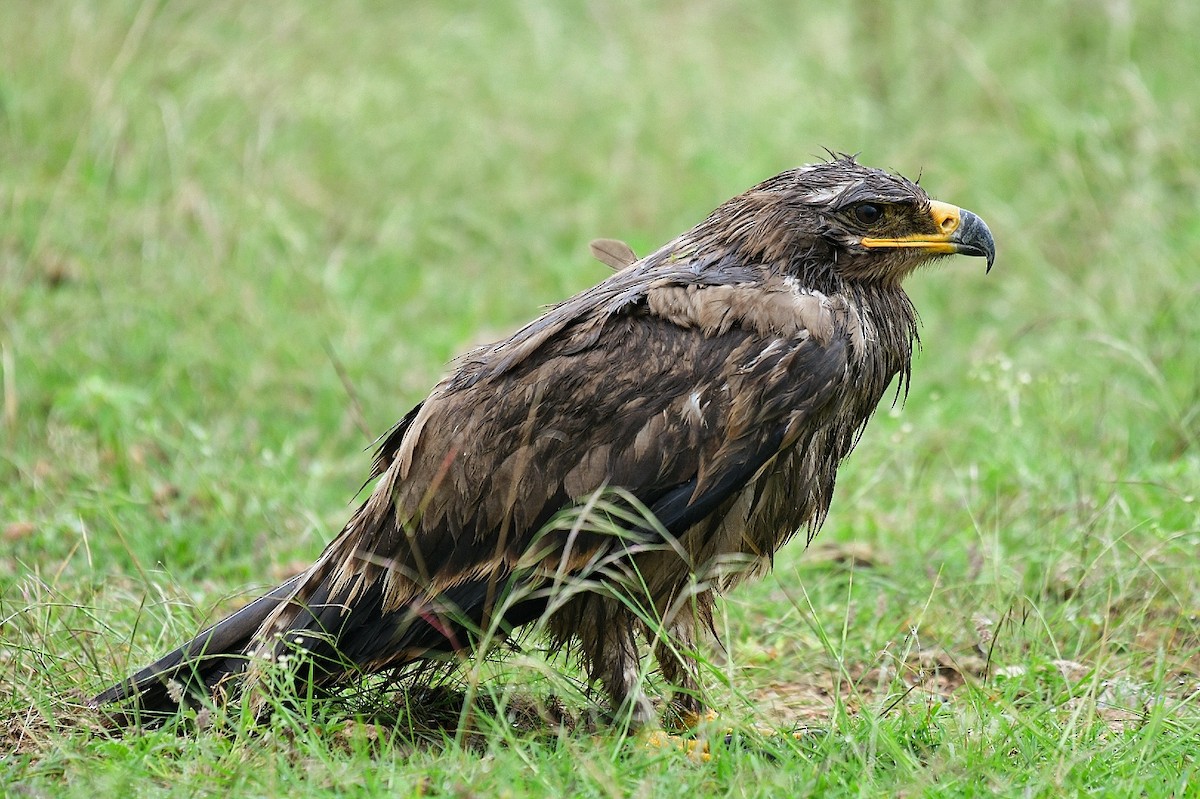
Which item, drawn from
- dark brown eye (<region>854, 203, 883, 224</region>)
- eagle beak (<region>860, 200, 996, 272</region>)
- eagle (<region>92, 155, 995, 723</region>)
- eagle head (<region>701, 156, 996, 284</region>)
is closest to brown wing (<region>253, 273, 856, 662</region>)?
eagle (<region>92, 155, 995, 723</region>)

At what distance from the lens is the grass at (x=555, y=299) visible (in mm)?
3451

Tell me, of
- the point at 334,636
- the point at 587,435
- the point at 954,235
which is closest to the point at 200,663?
the point at 334,636

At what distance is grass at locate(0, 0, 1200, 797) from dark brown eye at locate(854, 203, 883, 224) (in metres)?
1.03

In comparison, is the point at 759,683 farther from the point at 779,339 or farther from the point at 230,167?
the point at 230,167

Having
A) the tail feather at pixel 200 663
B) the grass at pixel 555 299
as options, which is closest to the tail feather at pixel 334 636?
the tail feather at pixel 200 663

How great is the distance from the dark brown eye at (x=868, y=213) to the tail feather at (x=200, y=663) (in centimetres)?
181

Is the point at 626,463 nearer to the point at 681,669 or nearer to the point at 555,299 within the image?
the point at 681,669

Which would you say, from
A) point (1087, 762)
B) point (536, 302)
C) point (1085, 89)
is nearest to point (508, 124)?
point (536, 302)

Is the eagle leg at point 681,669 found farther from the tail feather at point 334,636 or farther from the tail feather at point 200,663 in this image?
the tail feather at point 200,663

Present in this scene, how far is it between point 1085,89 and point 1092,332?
276cm

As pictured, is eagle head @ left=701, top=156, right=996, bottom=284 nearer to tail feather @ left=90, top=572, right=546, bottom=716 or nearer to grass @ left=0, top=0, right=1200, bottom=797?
grass @ left=0, top=0, right=1200, bottom=797

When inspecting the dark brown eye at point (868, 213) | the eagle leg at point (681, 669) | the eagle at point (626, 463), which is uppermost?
the dark brown eye at point (868, 213)

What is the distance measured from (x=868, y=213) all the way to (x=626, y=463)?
100cm

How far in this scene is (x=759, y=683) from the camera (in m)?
4.23
